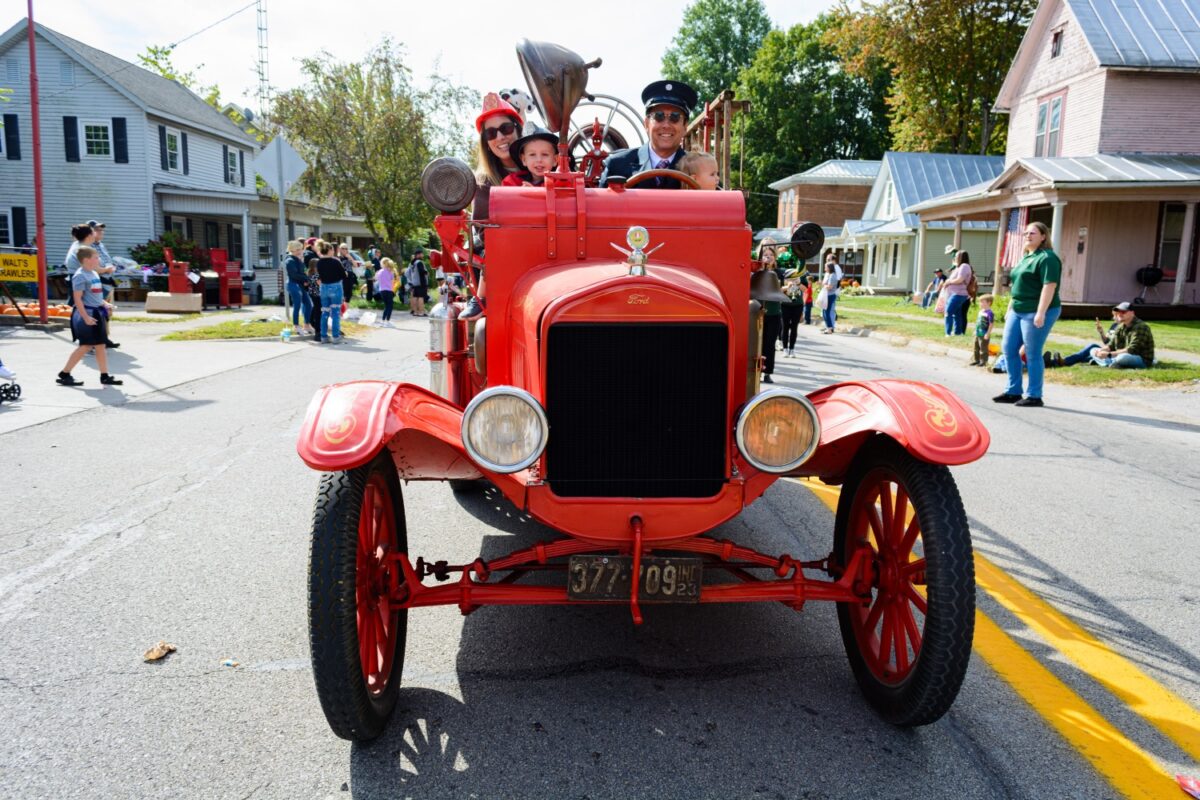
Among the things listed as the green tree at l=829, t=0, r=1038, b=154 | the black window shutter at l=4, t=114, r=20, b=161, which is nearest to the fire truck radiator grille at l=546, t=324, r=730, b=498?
the black window shutter at l=4, t=114, r=20, b=161

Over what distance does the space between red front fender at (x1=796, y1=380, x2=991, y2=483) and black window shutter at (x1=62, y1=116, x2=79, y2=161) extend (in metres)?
34.2

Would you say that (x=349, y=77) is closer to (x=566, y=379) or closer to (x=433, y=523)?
(x=433, y=523)

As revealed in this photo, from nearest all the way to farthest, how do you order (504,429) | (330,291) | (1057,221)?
(504,429) → (330,291) → (1057,221)

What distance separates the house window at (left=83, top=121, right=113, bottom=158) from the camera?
1195 inches

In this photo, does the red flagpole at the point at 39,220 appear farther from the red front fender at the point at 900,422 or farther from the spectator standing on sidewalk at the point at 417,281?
the red front fender at the point at 900,422

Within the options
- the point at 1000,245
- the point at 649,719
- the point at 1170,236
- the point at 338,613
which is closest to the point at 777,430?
the point at 649,719

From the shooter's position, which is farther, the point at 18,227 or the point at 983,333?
the point at 18,227

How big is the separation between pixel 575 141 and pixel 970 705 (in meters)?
4.07

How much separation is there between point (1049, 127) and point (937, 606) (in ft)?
94.8

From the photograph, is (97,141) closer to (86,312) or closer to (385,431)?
(86,312)

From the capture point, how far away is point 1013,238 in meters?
28.5

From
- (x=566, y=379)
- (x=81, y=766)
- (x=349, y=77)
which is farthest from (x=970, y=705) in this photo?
(x=349, y=77)

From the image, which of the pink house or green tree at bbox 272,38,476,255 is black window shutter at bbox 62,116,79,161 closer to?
green tree at bbox 272,38,476,255

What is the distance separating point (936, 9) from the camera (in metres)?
37.4
